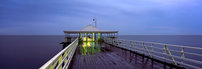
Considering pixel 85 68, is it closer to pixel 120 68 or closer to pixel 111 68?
pixel 111 68

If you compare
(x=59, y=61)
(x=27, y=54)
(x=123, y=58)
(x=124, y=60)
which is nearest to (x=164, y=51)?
(x=124, y=60)

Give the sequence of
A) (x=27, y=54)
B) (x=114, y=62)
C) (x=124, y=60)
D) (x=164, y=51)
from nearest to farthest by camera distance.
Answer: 1. (x=164, y=51)
2. (x=114, y=62)
3. (x=124, y=60)
4. (x=27, y=54)

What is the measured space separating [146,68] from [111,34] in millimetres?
20217

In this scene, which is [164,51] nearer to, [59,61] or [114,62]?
[114,62]

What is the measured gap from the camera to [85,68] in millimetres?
4898

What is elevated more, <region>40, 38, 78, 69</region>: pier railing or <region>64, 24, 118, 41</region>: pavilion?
<region>64, 24, 118, 41</region>: pavilion

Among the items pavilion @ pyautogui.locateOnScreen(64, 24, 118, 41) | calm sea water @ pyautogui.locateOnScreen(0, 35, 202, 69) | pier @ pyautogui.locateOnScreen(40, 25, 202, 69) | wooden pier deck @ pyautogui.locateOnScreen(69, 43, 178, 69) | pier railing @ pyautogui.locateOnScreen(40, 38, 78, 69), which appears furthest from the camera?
pavilion @ pyautogui.locateOnScreen(64, 24, 118, 41)

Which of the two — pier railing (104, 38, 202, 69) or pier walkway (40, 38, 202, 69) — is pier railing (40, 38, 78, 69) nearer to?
pier walkway (40, 38, 202, 69)

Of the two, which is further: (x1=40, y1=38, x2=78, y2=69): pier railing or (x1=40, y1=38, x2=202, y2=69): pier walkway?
(x1=40, y1=38, x2=202, y2=69): pier walkway

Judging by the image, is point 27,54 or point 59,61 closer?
point 59,61

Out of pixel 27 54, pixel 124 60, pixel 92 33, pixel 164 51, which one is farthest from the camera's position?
pixel 27 54

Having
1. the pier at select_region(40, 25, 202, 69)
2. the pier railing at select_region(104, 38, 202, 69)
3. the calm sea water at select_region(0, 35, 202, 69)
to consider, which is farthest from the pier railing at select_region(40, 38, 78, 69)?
the calm sea water at select_region(0, 35, 202, 69)

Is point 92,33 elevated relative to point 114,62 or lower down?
elevated

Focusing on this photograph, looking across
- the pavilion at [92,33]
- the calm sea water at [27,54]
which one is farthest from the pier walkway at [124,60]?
the pavilion at [92,33]
